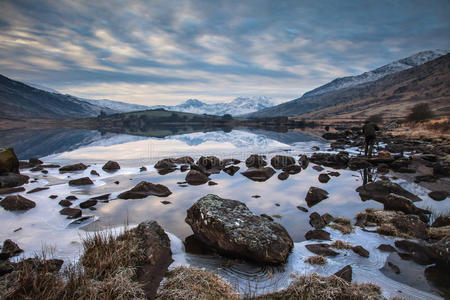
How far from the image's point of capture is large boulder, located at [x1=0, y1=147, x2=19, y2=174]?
1692 centimetres

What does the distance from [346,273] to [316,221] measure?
4157 mm

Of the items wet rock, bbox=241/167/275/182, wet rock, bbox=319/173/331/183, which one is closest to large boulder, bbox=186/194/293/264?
wet rock, bbox=241/167/275/182

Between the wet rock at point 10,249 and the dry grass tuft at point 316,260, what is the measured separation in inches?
362

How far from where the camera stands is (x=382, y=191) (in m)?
13.9

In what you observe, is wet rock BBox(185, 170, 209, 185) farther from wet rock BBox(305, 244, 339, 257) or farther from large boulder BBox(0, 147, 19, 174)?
large boulder BBox(0, 147, 19, 174)

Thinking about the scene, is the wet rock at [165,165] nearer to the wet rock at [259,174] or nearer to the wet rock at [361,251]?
the wet rock at [259,174]

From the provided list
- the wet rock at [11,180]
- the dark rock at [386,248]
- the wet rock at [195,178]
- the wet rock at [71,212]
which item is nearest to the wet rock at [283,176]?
the wet rock at [195,178]

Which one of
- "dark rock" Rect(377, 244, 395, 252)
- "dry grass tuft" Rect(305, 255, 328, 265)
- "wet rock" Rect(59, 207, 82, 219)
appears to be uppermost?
"dark rock" Rect(377, 244, 395, 252)

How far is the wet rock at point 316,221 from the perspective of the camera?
1012 cm

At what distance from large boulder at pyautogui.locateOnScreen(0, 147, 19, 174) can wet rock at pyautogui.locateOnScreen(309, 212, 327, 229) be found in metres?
20.5

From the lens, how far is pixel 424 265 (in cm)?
691

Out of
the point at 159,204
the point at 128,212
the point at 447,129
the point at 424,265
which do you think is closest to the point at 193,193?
the point at 159,204

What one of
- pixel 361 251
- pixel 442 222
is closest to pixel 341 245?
pixel 361 251

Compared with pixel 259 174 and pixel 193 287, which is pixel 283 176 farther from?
pixel 193 287
